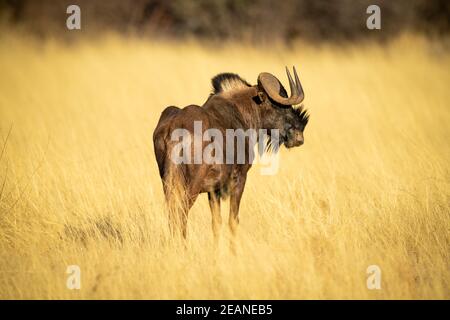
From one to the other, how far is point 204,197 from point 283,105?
1.68 m

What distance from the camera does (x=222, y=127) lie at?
579 cm

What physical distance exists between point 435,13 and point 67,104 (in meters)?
13.3

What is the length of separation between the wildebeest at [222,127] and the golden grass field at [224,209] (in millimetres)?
446

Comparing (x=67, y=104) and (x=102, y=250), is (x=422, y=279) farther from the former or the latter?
(x=67, y=104)

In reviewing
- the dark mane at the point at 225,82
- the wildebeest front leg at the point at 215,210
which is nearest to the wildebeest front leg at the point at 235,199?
the wildebeest front leg at the point at 215,210

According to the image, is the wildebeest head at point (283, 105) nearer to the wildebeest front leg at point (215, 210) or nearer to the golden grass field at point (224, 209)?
the golden grass field at point (224, 209)

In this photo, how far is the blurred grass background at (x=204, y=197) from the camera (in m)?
5.17

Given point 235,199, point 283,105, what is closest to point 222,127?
point 235,199

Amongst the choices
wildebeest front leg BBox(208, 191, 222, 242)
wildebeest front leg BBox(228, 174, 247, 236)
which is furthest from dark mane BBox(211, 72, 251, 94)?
wildebeest front leg BBox(208, 191, 222, 242)

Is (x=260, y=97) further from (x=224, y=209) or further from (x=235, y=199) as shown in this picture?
(x=224, y=209)

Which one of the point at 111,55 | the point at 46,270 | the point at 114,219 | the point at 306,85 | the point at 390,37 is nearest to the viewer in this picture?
the point at 46,270

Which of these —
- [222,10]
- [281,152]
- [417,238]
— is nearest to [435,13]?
[222,10]

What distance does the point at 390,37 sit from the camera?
18.3m

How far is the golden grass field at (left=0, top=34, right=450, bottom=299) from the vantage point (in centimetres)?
515
